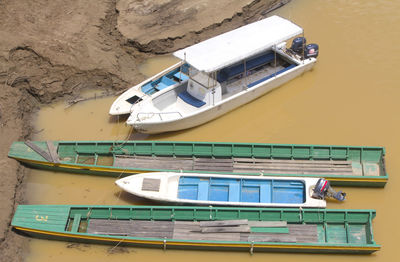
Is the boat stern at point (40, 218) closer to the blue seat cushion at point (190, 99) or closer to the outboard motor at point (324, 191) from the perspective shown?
the blue seat cushion at point (190, 99)

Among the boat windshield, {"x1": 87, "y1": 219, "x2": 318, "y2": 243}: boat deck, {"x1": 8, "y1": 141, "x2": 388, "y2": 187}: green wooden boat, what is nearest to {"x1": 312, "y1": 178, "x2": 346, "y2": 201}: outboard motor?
{"x1": 8, "y1": 141, "x2": 388, "y2": 187}: green wooden boat

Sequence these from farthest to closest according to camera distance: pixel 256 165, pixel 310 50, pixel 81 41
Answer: pixel 81 41, pixel 310 50, pixel 256 165

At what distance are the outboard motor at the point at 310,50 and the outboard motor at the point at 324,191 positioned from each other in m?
7.64

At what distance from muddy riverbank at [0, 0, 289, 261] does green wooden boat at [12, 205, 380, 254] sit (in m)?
2.97

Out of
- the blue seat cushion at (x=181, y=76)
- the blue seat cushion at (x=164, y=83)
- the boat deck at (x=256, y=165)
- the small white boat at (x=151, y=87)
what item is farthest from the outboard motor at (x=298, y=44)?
the boat deck at (x=256, y=165)

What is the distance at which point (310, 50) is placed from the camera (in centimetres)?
2053

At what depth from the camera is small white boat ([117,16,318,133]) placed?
17.6 metres

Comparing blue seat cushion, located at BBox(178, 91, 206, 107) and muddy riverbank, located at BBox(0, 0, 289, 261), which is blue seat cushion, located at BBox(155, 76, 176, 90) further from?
muddy riverbank, located at BBox(0, 0, 289, 261)

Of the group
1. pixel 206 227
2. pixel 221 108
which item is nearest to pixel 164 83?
pixel 221 108

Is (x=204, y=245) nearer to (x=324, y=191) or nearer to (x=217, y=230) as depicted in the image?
(x=217, y=230)

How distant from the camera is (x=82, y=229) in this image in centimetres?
1491

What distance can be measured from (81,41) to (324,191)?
13345 millimetres

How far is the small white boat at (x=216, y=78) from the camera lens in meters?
17.6

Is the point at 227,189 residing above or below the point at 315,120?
below
